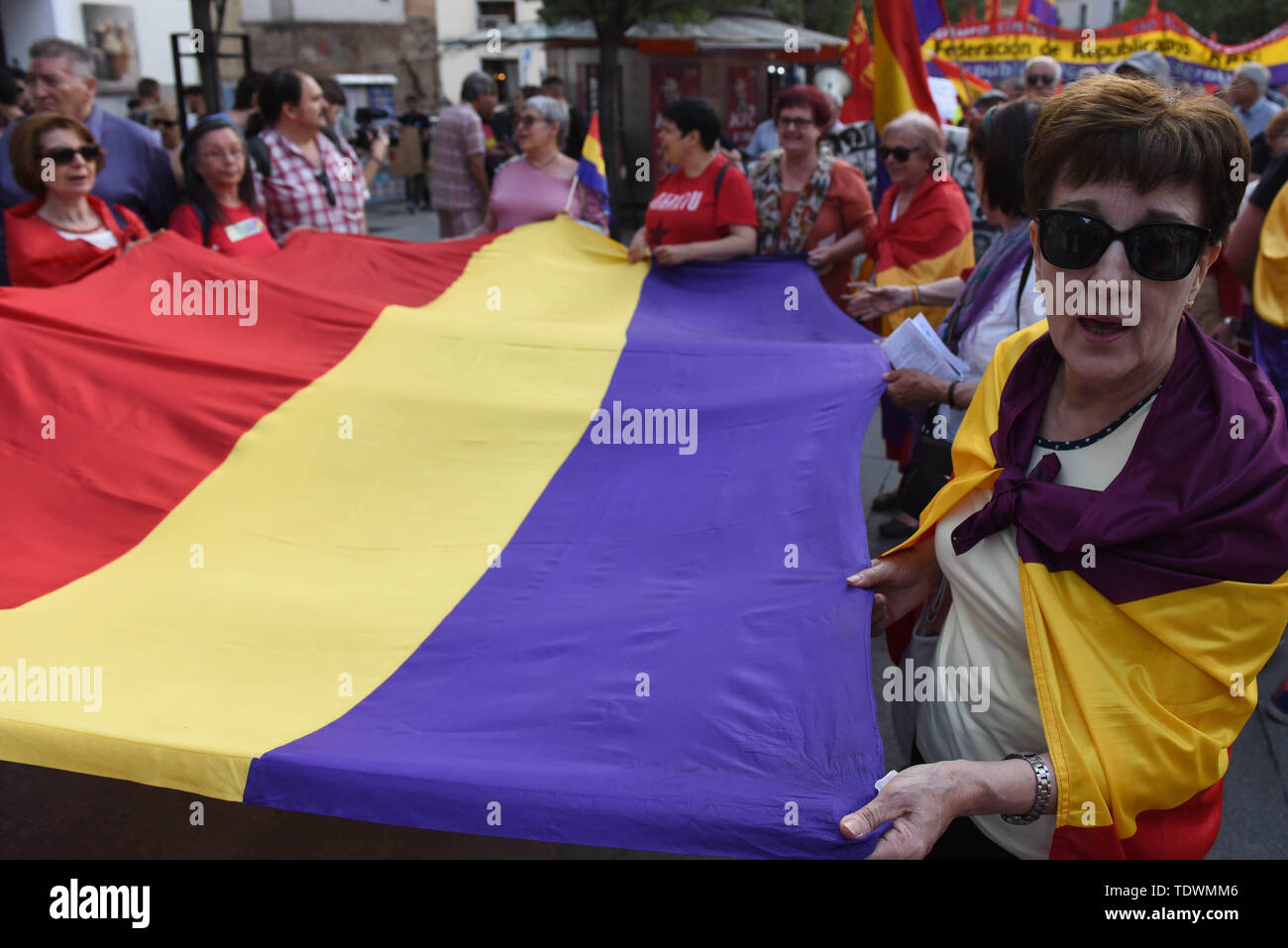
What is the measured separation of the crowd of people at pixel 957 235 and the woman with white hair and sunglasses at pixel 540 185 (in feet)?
0.05

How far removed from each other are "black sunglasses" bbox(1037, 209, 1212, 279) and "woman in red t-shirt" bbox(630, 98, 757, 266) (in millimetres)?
3530

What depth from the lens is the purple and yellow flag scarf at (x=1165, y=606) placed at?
4.66 feet

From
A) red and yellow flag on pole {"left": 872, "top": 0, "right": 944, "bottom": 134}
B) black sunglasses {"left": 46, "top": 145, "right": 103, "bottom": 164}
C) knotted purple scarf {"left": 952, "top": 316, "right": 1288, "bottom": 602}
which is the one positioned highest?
red and yellow flag on pole {"left": 872, "top": 0, "right": 944, "bottom": 134}

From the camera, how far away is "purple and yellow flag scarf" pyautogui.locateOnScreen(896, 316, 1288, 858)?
1.42 meters

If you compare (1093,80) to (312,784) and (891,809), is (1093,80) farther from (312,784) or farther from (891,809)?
(312,784)

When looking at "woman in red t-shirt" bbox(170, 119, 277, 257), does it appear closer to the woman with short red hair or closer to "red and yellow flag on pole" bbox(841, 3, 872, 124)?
the woman with short red hair

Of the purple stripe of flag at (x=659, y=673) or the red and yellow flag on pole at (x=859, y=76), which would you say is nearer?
the purple stripe of flag at (x=659, y=673)

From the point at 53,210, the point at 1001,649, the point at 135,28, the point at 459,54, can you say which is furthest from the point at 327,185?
the point at 459,54

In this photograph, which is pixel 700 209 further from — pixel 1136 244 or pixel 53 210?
pixel 1136 244

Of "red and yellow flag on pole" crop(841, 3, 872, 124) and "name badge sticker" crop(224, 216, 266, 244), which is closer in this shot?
"name badge sticker" crop(224, 216, 266, 244)

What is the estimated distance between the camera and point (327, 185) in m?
5.63

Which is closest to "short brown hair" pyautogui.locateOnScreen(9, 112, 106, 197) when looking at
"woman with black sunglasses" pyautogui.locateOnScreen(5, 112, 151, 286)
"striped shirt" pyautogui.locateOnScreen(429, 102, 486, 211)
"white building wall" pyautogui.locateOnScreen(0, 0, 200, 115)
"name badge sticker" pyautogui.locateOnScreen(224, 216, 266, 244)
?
"woman with black sunglasses" pyautogui.locateOnScreen(5, 112, 151, 286)

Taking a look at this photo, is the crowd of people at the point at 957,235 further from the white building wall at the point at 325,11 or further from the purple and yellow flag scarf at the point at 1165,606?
the white building wall at the point at 325,11

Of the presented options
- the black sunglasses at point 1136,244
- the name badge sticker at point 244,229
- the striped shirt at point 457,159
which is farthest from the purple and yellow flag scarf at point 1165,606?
the striped shirt at point 457,159
